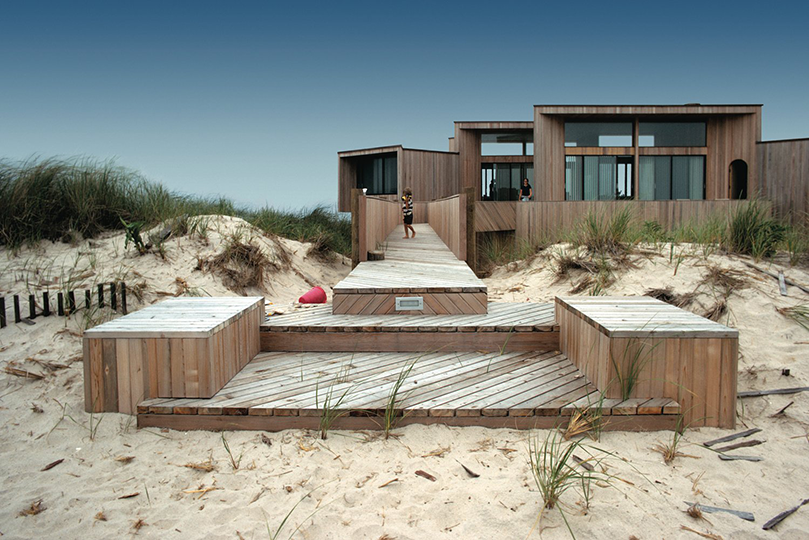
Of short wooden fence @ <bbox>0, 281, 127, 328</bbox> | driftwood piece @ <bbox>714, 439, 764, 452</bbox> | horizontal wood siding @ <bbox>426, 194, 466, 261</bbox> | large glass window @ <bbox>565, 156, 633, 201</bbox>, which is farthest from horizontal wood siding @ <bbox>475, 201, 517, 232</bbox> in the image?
driftwood piece @ <bbox>714, 439, 764, 452</bbox>

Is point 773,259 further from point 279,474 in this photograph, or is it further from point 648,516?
point 279,474

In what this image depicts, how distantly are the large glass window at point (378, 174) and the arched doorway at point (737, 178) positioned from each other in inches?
417

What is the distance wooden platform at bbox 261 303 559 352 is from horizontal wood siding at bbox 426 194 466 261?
12.1 feet

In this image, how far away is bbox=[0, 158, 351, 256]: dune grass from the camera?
786cm

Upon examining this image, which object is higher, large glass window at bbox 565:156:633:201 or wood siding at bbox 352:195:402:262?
large glass window at bbox 565:156:633:201

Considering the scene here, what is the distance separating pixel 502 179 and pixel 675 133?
6078 mm

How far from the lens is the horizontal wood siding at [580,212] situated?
13672mm

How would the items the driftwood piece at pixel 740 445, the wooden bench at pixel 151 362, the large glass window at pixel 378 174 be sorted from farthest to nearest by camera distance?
1. the large glass window at pixel 378 174
2. the wooden bench at pixel 151 362
3. the driftwood piece at pixel 740 445

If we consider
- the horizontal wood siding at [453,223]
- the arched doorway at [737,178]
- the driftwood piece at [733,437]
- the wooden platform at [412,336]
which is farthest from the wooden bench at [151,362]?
the arched doorway at [737,178]

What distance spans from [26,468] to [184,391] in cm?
94

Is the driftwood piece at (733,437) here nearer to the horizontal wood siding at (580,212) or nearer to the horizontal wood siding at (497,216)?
the horizontal wood siding at (580,212)

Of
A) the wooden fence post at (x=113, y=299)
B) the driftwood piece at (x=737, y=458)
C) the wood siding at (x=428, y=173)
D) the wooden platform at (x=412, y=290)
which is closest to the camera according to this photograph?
the driftwood piece at (x=737, y=458)

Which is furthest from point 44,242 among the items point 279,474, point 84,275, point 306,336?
point 279,474

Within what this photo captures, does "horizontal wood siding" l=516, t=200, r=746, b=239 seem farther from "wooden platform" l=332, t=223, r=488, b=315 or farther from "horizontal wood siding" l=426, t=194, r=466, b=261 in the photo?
"wooden platform" l=332, t=223, r=488, b=315
